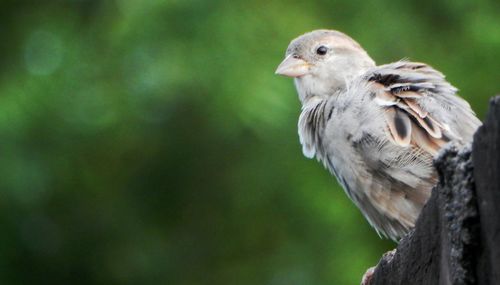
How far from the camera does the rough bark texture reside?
183 cm

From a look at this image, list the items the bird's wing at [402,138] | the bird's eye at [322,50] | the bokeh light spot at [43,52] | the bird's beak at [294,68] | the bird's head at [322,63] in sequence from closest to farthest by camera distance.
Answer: the bird's wing at [402,138] → the bird's head at [322,63] → the bird's beak at [294,68] → the bird's eye at [322,50] → the bokeh light spot at [43,52]

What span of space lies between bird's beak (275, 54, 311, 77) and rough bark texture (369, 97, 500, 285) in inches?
96.6

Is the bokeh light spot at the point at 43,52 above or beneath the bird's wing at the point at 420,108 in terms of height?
above

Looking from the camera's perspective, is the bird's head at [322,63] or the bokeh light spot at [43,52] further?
the bokeh light spot at [43,52]

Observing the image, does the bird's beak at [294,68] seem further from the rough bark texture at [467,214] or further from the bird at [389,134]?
the rough bark texture at [467,214]

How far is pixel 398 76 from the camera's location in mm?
3959

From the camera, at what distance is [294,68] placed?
4.84m

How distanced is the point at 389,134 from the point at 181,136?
3.06 m

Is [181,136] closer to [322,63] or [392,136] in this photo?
[322,63]

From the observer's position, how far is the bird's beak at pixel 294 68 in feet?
15.8

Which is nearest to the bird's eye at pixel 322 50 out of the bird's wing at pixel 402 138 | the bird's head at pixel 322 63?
the bird's head at pixel 322 63

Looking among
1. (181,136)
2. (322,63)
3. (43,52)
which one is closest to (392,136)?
(322,63)

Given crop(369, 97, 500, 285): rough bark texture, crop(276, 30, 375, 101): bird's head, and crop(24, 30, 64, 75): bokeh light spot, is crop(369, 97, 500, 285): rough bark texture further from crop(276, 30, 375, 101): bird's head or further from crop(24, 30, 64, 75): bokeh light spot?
crop(24, 30, 64, 75): bokeh light spot

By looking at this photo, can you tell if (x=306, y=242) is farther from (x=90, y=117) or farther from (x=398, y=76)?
(x=398, y=76)
